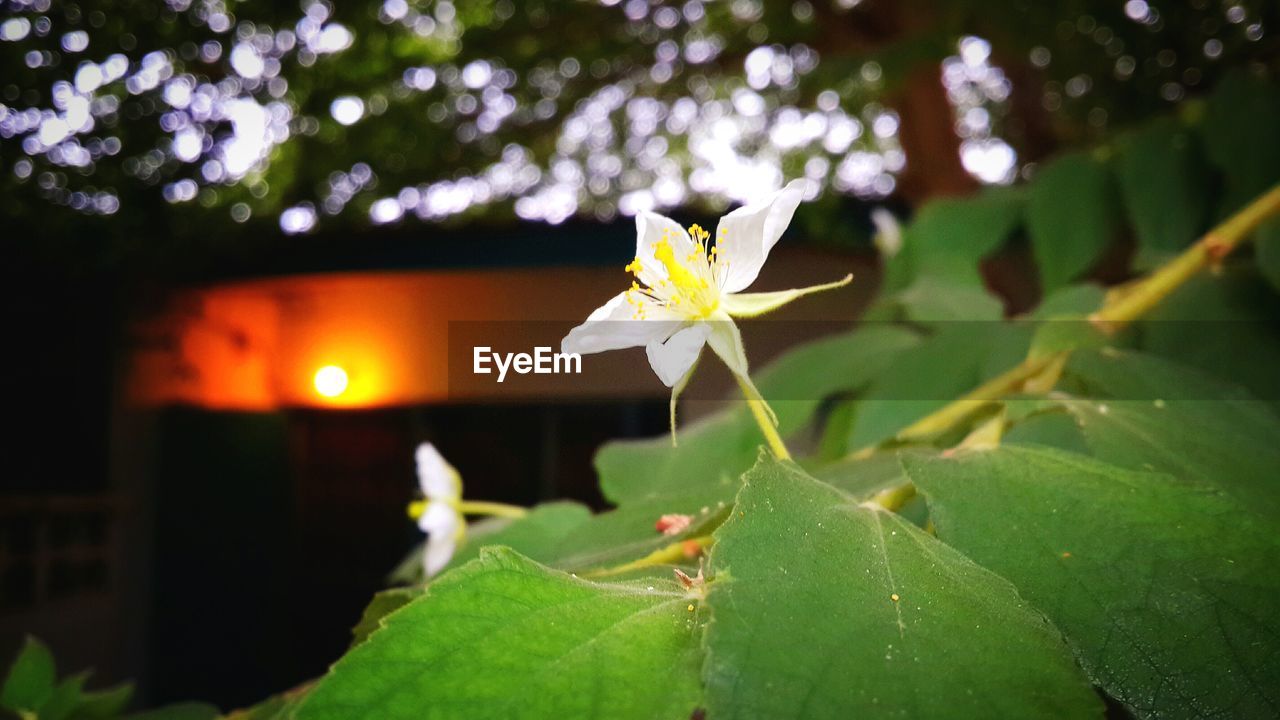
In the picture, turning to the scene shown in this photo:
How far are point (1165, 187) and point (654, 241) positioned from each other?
579 mm

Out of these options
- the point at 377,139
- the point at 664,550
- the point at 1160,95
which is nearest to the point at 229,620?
the point at 377,139

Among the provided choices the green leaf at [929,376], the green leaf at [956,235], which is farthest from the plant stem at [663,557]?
the green leaf at [956,235]

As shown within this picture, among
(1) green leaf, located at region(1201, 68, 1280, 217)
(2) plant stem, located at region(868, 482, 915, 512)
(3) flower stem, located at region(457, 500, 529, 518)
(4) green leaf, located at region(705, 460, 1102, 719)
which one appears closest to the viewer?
(4) green leaf, located at region(705, 460, 1102, 719)

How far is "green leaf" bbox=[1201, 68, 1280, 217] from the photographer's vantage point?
610 millimetres

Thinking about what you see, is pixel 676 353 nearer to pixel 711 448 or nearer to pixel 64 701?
pixel 711 448

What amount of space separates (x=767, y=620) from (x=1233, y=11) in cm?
79

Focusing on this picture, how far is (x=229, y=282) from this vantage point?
1.03 m

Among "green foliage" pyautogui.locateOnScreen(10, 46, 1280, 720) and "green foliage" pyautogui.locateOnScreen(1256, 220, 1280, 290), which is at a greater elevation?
"green foliage" pyautogui.locateOnScreen(1256, 220, 1280, 290)

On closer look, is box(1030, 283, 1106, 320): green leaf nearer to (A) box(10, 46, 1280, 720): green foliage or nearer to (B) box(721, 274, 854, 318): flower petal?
(A) box(10, 46, 1280, 720): green foliage

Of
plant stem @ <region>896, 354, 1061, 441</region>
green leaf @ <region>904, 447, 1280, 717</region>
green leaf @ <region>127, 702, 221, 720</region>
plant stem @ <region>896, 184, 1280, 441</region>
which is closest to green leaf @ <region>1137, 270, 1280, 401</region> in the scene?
plant stem @ <region>896, 184, 1280, 441</region>

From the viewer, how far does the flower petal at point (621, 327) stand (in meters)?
0.24

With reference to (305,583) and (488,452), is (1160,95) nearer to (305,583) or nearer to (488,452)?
(488,452)

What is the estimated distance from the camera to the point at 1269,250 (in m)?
0.47

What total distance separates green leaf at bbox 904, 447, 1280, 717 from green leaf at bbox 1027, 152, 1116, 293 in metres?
0.47
